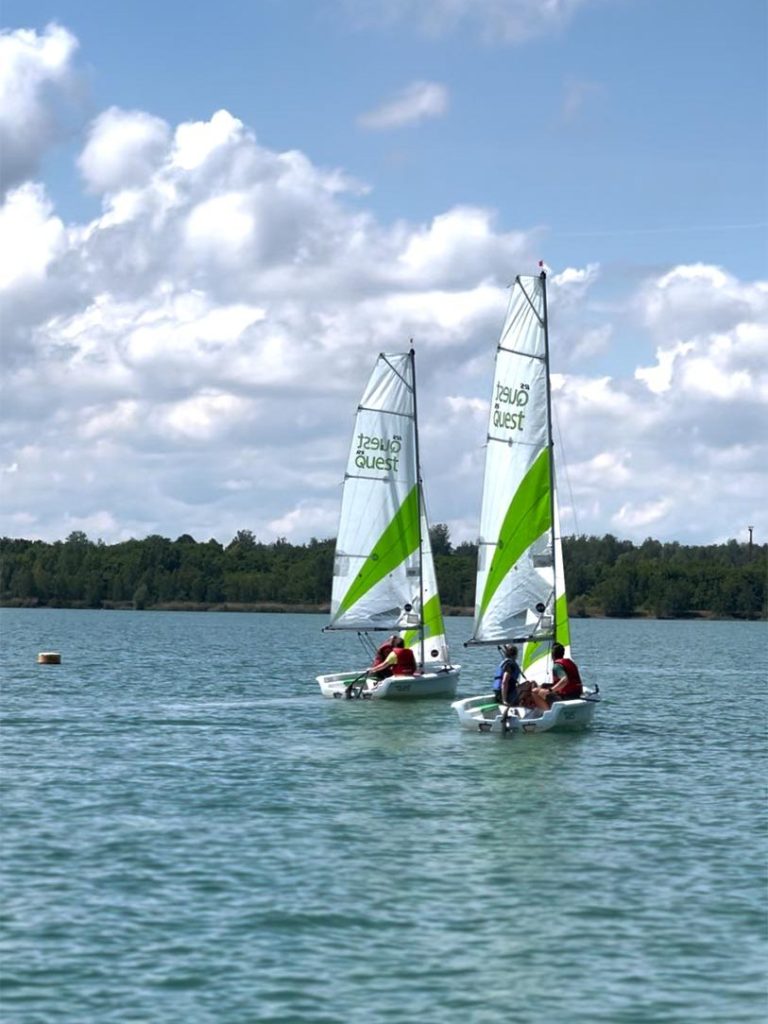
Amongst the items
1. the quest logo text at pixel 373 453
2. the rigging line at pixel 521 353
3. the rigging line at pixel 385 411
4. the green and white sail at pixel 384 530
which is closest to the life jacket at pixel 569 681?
the rigging line at pixel 521 353

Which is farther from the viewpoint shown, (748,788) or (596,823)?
(748,788)

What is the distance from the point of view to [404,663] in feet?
157

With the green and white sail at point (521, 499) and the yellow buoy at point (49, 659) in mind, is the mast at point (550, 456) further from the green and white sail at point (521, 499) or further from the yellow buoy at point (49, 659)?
the yellow buoy at point (49, 659)

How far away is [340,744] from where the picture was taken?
1529 inches

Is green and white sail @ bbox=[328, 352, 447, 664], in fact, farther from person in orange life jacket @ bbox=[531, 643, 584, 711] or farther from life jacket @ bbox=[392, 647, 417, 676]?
person in orange life jacket @ bbox=[531, 643, 584, 711]

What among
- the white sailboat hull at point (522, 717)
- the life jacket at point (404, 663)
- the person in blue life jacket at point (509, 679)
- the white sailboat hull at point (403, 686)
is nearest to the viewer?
the person in blue life jacket at point (509, 679)

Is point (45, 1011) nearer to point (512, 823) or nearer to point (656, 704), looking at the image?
point (512, 823)

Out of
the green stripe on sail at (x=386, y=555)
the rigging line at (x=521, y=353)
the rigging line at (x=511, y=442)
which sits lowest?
the green stripe on sail at (x=386, y=555)

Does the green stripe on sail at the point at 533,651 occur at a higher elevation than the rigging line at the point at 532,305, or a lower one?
lower

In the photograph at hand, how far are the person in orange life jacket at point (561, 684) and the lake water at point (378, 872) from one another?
1113 millimetres

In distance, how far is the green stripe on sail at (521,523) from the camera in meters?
41.8

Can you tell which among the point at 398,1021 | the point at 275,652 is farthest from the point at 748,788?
the point at 275,652

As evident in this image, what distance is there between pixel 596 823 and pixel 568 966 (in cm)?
928

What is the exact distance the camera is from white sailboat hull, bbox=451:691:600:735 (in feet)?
126
